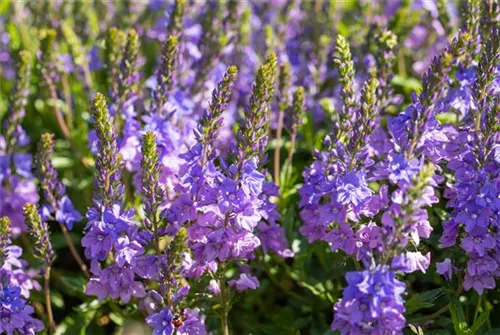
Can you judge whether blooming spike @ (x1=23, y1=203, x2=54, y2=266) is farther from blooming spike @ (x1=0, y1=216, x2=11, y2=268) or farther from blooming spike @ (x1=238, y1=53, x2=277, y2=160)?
blooming spike @ (x1=238, y1=53, x2=277, y2=160)

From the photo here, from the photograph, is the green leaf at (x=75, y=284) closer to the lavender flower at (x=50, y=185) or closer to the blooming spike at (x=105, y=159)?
the lavender flower at (x=50, y=185)

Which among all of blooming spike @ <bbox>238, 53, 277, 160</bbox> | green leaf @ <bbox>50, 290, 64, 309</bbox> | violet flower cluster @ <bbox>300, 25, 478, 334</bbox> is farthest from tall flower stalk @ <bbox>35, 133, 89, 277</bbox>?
violet flower cluster @ <bbox>300, 25, 478, 334</bbox>

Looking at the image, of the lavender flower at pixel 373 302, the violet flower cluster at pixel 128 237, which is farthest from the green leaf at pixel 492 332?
the violet flower cluster at pixel 128 237

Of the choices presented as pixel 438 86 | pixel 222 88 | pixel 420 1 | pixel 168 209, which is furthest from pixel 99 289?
pixel 420 1

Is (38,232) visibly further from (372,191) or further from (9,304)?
(372,191)

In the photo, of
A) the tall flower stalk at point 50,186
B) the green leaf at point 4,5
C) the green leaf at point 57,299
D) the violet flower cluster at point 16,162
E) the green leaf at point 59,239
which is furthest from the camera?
the green leaf at point 4,5

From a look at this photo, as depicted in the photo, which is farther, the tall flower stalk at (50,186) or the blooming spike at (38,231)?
the tall flower stalk at (50,186)

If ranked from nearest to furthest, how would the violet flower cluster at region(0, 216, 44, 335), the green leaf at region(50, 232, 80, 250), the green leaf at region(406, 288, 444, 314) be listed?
1. the violet flower cluster at region(0, 216, 44, 335)
2. the green leaf at region(406, 288, 444, 314)
3. the green leaf at region(50, 232, 80, 250)

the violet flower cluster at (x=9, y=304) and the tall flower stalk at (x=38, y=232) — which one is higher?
the tall flower stalk at (x=38, y=232)

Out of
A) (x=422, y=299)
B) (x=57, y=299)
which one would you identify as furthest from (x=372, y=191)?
(x=57, y=299)

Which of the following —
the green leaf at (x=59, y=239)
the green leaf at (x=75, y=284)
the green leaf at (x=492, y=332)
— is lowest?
the green leaf at (x=75, y=284)
